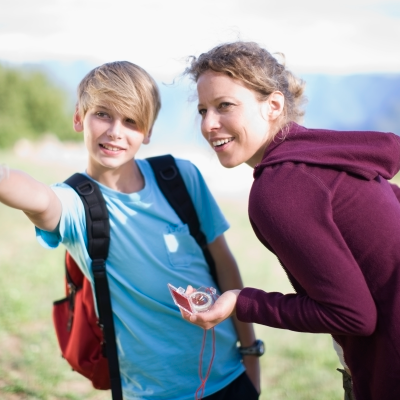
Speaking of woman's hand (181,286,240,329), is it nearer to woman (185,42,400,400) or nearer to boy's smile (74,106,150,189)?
woman (185,42,400,400)

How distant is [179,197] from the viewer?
8.02 ft

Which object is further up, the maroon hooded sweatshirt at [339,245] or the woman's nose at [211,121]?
the woman's nose at [211,121]

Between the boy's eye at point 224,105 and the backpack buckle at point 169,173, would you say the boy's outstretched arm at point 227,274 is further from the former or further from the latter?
the boy's eye at point 224,105

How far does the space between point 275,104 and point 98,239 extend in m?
0.90

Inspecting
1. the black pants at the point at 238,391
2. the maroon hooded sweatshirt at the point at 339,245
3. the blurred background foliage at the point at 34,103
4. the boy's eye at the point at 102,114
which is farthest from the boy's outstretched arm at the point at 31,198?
the blurred background foliage at the point at 34,103

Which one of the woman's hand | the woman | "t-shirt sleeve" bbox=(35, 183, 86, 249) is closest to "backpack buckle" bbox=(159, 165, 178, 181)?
"t-shirt sleeve" bbox=(35, 183, 86, 249)

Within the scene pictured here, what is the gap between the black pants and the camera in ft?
7.99

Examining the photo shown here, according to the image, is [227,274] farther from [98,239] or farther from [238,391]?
[98,239]

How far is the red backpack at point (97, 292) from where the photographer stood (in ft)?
7.36

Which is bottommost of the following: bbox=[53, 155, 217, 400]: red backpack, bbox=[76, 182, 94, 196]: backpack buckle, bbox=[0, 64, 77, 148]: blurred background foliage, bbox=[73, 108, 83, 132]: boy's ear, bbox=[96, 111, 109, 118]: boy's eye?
bbox=[53, 155, 217, 400]: red backpack

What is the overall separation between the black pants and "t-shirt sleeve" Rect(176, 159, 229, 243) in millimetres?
670

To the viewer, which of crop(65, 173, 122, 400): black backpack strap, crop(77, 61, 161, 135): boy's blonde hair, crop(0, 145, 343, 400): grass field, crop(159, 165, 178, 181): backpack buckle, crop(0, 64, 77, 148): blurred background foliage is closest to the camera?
crop(65, 173, 122, 400): black backpack strap

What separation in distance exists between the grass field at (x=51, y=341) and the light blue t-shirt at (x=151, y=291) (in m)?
1.48

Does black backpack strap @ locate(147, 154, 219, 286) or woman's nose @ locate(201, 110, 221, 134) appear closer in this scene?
woman's nose @ locate(201, 110, 221, 134)
